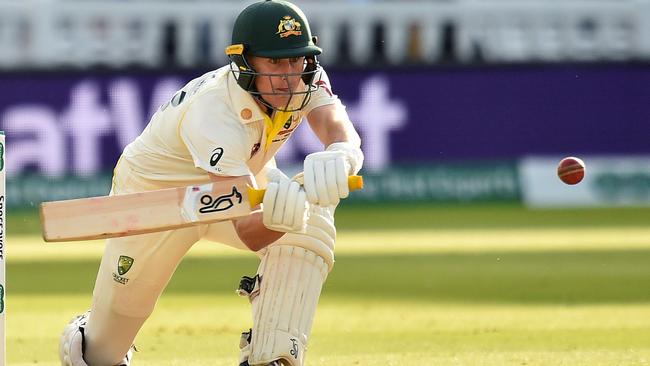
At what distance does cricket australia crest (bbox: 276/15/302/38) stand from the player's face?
76mm

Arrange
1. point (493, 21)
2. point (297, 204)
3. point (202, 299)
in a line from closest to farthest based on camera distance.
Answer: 1. point (297, 204)
2. point (202, 299)
3. point (493, 21)

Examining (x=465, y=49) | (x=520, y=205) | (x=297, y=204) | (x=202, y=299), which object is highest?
(x=465, y=49)

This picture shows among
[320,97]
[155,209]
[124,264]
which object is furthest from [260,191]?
[124,264]

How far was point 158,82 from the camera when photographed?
12.3 metres

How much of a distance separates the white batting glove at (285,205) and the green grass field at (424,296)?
4.49 ft

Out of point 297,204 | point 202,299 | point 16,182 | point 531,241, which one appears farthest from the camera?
point 16,182

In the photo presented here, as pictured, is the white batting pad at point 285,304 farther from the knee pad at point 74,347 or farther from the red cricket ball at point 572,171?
the red cricket ball at point 572,171

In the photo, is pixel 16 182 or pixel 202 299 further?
pixel 16 182

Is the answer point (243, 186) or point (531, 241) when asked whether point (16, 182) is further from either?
point (243, 186)

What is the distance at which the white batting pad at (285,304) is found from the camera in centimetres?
441

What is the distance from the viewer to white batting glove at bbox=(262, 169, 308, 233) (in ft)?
13.1

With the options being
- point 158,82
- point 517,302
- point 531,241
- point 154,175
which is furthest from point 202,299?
point 158,82

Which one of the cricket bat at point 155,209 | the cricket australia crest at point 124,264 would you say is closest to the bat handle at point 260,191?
the cricket bat at point 155,209

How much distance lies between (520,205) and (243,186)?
28.7ft
